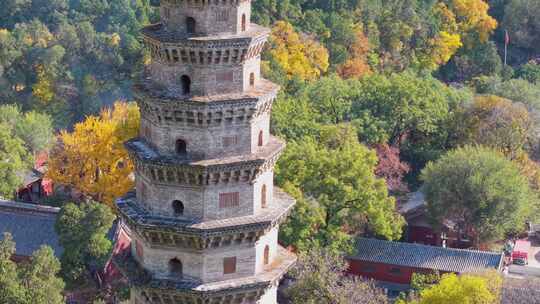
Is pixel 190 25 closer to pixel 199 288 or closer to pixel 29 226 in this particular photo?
pixel 199 288

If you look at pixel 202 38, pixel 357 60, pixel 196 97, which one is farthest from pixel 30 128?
pixel 202 38

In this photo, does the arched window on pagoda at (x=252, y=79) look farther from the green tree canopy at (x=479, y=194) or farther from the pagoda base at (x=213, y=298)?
the green tree canopy at (x=479, y=194)

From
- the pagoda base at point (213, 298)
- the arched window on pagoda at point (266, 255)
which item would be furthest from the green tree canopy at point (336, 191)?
the pagoda base at point (213, 298)

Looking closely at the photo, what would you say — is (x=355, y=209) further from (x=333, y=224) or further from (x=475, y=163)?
(x=475, y=163)

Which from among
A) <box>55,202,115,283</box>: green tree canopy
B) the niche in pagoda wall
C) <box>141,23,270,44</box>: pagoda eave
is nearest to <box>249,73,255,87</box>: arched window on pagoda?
<box>141,23,270,44</box>: pagoda eave

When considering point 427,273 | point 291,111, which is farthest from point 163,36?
point 291,111

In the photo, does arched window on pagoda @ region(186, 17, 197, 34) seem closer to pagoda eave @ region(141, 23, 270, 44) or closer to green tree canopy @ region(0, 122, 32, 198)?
pagoda eave @ region(141, 23, 270, 44)
